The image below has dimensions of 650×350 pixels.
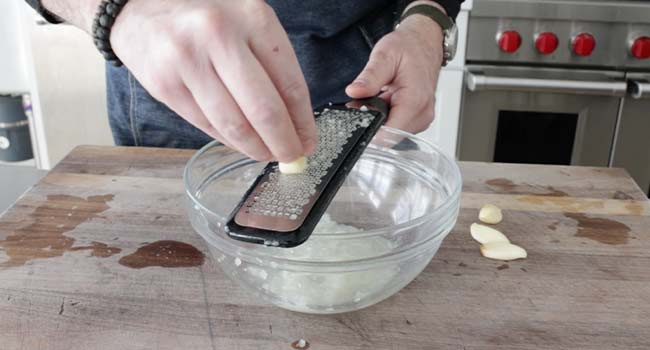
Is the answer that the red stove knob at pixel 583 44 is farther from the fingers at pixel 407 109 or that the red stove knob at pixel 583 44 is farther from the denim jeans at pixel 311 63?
the fingers at pixel 407 109

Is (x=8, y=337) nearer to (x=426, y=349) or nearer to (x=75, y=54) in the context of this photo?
(x=426, y=349)

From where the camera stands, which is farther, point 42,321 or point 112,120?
point 112,120

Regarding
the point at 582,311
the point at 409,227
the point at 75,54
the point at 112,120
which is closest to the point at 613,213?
the point at 582,311

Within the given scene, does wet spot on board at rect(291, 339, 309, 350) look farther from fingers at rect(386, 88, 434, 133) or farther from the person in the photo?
fingers at rect(386, 88, 434, 133)

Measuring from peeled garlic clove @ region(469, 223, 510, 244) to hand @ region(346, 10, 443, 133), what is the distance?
152mm

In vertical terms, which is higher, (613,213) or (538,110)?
(613,213)

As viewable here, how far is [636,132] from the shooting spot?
153 cm

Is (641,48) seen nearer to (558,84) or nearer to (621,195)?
(558,84)

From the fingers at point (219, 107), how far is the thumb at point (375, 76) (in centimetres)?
24

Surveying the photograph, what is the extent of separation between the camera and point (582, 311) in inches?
23.0

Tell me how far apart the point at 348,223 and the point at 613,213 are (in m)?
0.32

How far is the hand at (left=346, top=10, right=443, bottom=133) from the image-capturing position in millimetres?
747

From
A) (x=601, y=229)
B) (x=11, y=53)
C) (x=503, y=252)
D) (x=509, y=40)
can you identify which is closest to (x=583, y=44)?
(x=509, y=40)

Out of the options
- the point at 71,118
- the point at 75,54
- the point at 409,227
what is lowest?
the point at 71,118
